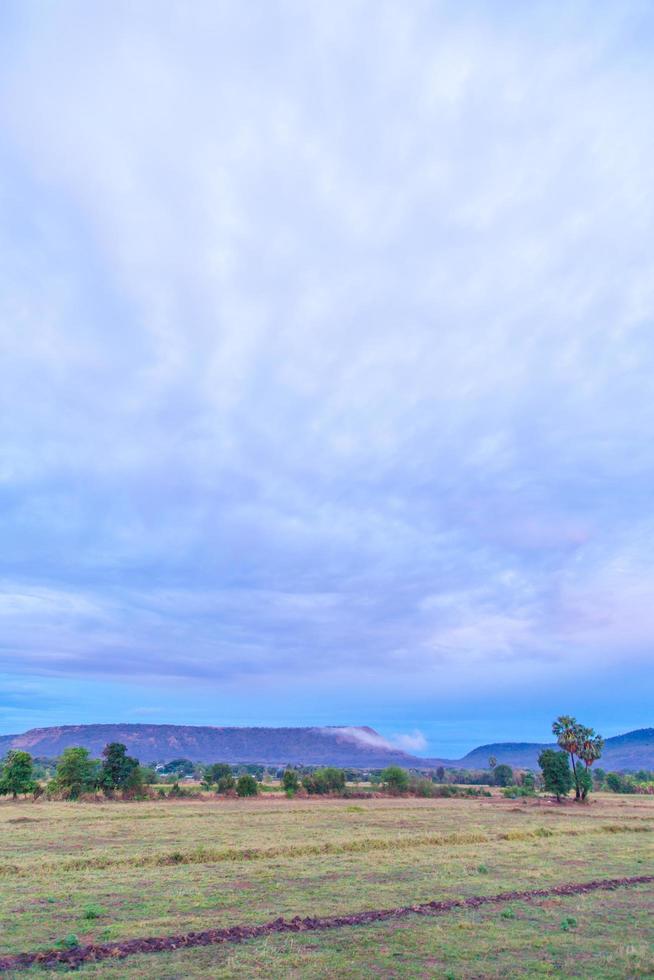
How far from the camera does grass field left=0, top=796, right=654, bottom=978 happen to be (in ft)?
47.9

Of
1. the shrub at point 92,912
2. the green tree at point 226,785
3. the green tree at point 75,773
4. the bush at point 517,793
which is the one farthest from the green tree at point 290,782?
the shrub at point 92,912

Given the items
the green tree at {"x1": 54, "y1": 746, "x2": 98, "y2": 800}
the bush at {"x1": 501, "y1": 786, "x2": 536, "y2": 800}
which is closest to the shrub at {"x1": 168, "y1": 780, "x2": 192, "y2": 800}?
the green tree at {"x1": 54, "y1": 746, "x2": 98, "y2": 800}

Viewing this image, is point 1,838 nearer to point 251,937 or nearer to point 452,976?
point 251,937

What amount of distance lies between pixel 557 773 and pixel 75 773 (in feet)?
196

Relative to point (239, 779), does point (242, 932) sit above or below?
below

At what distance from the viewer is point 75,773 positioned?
249 feet

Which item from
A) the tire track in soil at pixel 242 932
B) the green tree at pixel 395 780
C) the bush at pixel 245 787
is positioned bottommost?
the tire track in soil at pixel 242 932

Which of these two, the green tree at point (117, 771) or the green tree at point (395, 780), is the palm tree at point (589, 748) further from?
the green tree at point (117, 771)

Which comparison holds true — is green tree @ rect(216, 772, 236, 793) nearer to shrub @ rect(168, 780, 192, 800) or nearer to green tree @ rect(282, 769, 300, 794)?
shrub @ rect(168, 780, 192, 800)

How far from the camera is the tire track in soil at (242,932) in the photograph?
47.4 feet

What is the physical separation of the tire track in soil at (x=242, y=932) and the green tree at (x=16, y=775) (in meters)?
67.7

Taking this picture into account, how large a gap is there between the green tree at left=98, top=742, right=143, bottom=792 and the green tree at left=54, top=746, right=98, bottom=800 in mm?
1298

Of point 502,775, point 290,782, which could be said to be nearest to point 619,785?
point 502,775

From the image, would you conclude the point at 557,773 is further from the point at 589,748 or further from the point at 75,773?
the point at 75,773
